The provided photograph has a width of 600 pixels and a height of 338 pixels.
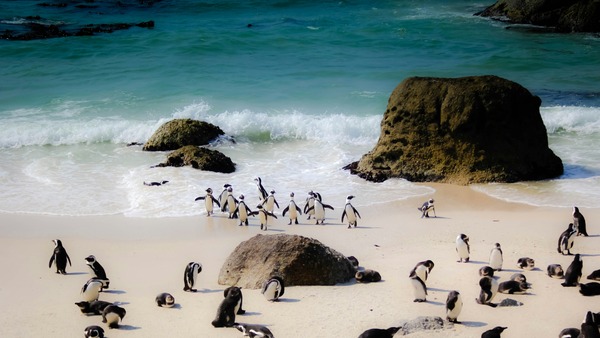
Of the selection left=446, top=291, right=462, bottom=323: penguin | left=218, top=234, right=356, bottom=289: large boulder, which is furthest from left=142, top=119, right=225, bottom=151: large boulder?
left=446, top=291, right=462, bottom=323: penguin

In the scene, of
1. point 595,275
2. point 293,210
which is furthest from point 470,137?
point 595,275

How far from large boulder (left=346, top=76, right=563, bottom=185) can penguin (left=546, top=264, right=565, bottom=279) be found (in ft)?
17.2

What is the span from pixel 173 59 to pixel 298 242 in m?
19.4

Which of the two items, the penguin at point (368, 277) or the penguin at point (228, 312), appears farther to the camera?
the penguin at point (368, 277)

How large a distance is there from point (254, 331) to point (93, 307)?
190 cm

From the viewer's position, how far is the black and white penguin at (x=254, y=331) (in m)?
4.76

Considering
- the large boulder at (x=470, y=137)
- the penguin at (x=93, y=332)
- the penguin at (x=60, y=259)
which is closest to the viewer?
the penguin at (x=93, y=332)

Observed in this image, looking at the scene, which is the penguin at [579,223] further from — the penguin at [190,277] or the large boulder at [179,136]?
the large boulder at [179,136]

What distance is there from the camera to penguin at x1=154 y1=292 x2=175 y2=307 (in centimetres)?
573

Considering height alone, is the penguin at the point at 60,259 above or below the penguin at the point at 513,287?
below

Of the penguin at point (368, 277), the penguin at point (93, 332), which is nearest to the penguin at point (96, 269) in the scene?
the penguin at point (93, 332)

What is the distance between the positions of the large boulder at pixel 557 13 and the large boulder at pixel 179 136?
21605 millimetres

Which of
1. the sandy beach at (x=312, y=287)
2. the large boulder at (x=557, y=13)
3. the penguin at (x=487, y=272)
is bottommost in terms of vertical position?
the sandy beach at (x=312, y=287)

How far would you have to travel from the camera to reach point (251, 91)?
20359 mm
